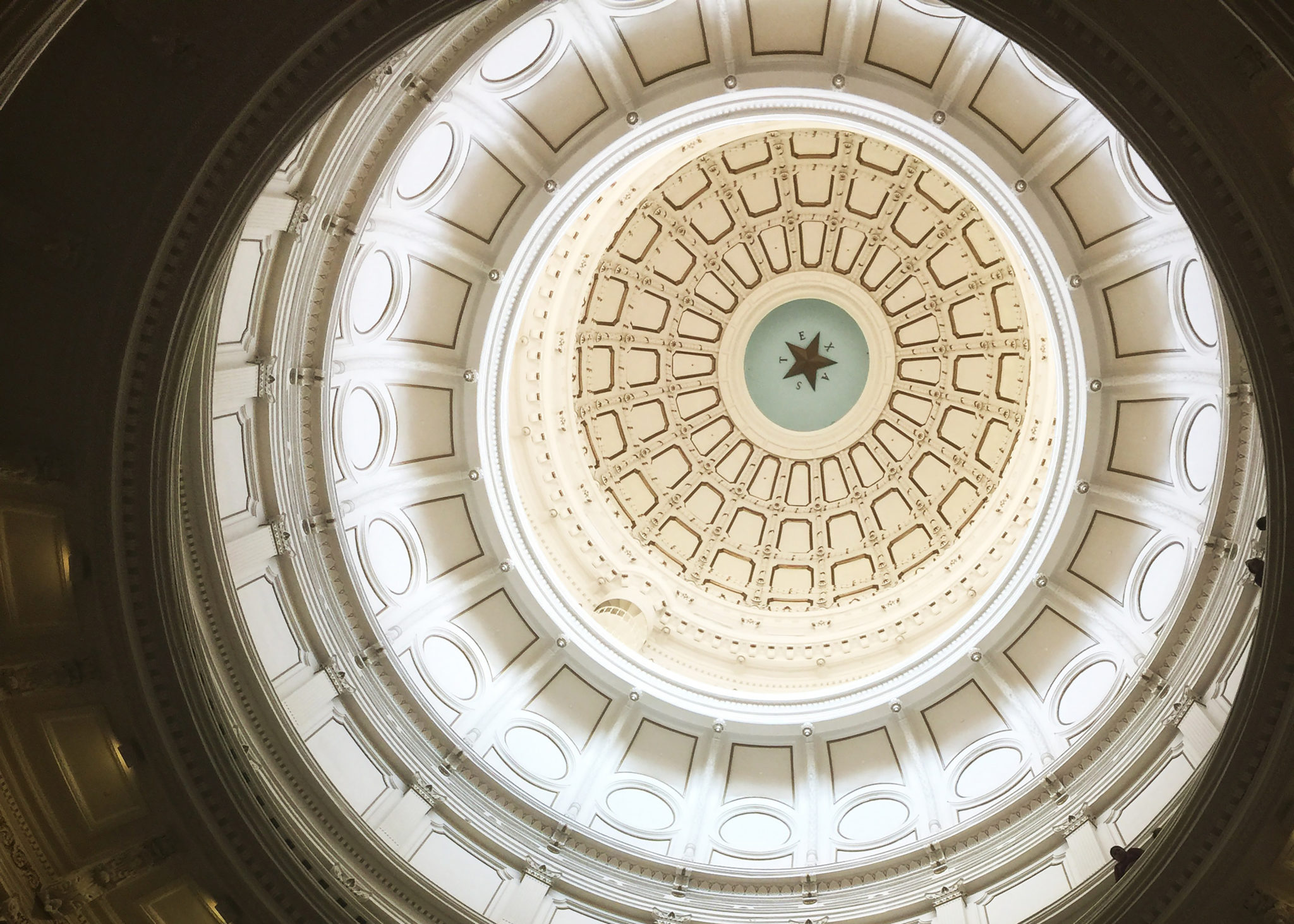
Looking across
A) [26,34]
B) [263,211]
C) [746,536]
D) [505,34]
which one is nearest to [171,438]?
[263,211]

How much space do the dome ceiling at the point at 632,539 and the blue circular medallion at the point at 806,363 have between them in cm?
245

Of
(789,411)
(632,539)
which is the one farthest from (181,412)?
(789,411)

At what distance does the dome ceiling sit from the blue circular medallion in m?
2.45

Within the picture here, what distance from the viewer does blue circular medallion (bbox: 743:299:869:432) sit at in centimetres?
2372

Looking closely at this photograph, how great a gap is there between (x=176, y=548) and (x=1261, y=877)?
42.4ft

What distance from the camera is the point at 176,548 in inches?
397

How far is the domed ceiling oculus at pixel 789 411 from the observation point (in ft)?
66.8

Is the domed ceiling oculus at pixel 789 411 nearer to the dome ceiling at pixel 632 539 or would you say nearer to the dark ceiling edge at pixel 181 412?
the dome ceiling at pixel 632 539

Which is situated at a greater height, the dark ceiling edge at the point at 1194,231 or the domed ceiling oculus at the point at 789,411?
the domed ceiling oculus at the point at 789,411

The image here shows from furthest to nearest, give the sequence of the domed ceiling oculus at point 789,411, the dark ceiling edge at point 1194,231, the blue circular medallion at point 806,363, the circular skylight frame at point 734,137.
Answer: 1. the blue circular medallion at point 806,363
2. the domed ceiling oculus at point 789,411
3. the circular skylight frame at point 734,137
4. the dark ceiling edge at point 1194,231

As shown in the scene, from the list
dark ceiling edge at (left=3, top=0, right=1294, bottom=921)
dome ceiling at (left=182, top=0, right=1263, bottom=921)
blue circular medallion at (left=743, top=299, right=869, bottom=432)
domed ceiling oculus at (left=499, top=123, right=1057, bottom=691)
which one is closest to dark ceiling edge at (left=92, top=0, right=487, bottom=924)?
dark ceiling edge at (left=3, top=0, right=1294, bottom=921)

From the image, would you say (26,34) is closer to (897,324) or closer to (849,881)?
(849,881)

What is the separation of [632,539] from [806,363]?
22.9ft

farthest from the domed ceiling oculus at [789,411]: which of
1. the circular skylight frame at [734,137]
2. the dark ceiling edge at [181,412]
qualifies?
the dark ceiling edge at [181,412]
